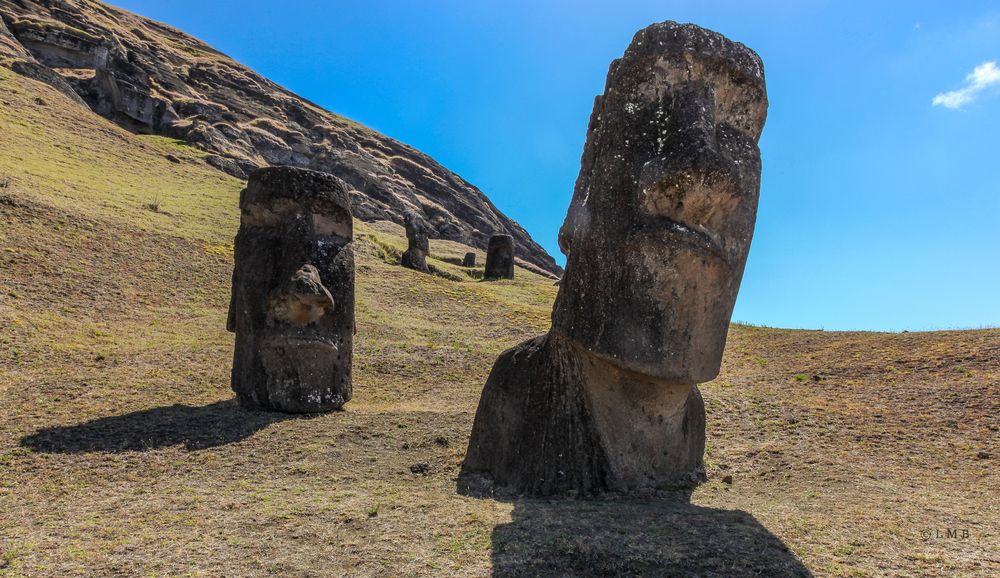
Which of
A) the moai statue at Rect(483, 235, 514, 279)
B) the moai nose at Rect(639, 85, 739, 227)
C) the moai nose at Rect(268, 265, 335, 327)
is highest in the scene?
the moai statue at Rect(483, 235, 514, 279)

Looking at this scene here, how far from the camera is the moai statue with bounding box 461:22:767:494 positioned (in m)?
6.17

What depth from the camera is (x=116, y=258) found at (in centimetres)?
2050

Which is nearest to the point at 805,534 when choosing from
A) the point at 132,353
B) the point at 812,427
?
the point at 812,427

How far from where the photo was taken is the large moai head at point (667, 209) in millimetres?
6148

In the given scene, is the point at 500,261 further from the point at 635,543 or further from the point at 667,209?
the point at 635,543

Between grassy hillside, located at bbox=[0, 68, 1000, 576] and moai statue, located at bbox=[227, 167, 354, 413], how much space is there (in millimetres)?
595

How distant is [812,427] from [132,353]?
12.6m

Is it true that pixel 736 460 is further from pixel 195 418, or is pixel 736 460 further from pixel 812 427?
pixel 195 418

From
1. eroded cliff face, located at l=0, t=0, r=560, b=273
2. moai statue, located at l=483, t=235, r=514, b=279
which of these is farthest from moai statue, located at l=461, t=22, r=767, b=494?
eroded cliff face, located at l=0, t=0, r=560, b=273

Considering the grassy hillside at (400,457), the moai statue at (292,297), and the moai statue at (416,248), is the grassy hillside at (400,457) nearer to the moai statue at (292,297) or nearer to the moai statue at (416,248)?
the moai statue at (292,297)

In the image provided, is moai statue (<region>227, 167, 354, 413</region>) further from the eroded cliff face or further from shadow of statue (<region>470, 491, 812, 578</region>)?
the eroded cliff face

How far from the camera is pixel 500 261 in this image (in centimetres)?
3584

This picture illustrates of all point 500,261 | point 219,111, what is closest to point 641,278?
point 500,261

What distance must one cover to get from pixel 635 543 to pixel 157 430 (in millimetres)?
7045
